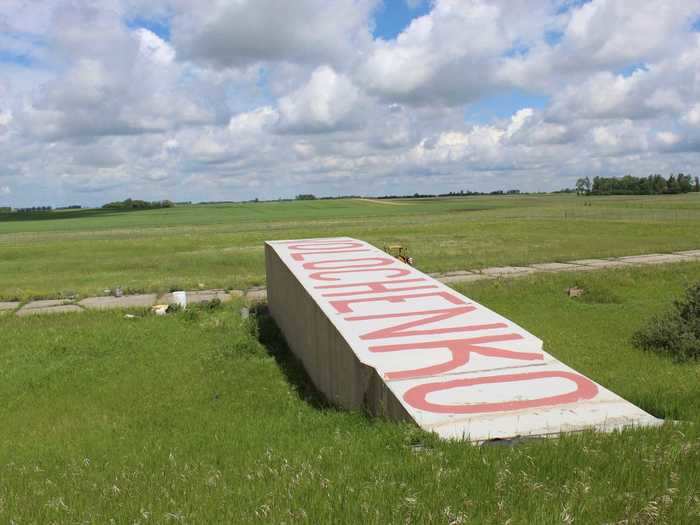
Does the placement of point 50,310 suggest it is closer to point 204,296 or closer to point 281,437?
point 204,296

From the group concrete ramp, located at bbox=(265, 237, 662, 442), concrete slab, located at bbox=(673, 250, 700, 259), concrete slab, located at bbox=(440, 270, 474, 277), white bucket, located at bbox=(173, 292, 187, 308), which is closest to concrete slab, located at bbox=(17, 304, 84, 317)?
white bucket, located at bbox=(173, 292, 187, 308)

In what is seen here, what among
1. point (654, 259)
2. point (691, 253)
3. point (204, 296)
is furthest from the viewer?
point (691, 253)

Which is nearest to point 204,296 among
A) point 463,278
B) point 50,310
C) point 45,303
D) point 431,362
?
point 50,310

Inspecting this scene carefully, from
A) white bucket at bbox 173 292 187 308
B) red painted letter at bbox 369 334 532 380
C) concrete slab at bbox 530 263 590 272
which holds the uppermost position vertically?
red painted letter at bbox 369 334 532 380

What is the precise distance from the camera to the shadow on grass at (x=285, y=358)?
862 cm

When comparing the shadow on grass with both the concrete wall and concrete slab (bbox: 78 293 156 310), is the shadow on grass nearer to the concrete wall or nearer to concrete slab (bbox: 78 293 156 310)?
the concrete wall

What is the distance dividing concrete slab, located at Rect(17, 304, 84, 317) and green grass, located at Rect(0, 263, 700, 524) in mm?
3595

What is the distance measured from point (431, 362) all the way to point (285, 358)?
16.7 feet

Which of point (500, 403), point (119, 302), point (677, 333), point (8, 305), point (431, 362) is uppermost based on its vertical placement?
point (431, 362)

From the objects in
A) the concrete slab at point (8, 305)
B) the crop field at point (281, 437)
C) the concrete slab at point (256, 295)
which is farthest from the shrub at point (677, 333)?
the concrete slab at point (8, 305)

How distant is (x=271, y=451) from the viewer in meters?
4.61

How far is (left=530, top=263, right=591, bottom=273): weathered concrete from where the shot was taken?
62.9 ft

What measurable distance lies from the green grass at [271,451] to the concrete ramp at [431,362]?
0.43 metres

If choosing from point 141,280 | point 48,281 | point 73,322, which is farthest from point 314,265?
point 48,281
